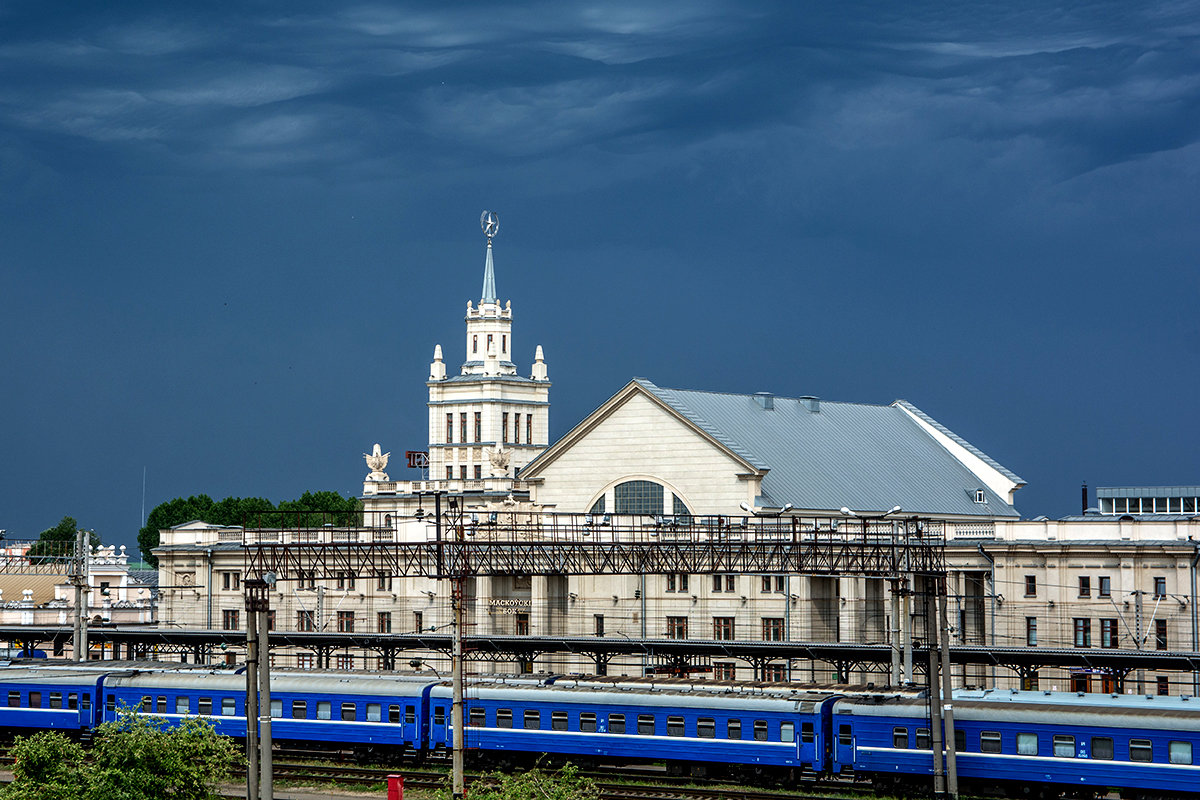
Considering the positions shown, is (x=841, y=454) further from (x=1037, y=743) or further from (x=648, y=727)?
(x=1037, y=743)

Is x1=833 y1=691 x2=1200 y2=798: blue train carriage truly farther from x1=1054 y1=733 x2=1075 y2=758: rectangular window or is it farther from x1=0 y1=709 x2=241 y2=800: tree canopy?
x1=0 y1=709 x2=241 y2=800: tree canopy

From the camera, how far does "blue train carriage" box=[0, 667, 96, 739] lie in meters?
61.2

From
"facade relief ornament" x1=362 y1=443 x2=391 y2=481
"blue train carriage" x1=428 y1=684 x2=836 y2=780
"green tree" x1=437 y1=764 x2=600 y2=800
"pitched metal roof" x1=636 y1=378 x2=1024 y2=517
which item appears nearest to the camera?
"green tree" x1=437 y1=764 x2=600 y2=800

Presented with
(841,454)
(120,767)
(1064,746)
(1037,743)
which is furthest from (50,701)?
(841,454)

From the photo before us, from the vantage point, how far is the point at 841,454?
331 ft

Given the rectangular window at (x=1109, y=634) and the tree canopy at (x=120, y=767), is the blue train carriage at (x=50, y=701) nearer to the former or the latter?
the tree canopy at (x=120, y=767)

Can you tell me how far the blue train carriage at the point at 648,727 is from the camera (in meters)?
51.0

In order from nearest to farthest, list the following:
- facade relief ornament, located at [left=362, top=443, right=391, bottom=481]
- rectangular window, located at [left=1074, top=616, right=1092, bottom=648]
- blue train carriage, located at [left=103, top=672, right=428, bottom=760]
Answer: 1. blue train carriage, located at [left=103, top=672, right=428, bottom=760]
2. rectangular window, located at [left=1074, top=616, right=1092, bottom=648]
3. facade relief ornament, located at [left=362, top=443, right=391, bottom=481]

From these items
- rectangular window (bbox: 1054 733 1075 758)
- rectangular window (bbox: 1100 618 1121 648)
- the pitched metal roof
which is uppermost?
the pitched metal roof

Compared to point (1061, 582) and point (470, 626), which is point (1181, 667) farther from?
point (470, 626)

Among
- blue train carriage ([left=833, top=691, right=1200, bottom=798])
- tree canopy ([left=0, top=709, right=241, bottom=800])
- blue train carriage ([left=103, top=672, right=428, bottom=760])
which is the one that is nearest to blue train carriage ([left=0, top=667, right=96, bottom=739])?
blue train carriage ([left=103, top=672, right=428, bottom=760])

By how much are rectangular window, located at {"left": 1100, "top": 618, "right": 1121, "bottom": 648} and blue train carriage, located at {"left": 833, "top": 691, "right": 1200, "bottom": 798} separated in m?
26.1

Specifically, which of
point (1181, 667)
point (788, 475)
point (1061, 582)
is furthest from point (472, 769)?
point (788, 475)

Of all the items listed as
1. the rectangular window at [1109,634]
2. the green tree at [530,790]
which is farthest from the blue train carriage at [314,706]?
the rectangular window at [1109,634]
